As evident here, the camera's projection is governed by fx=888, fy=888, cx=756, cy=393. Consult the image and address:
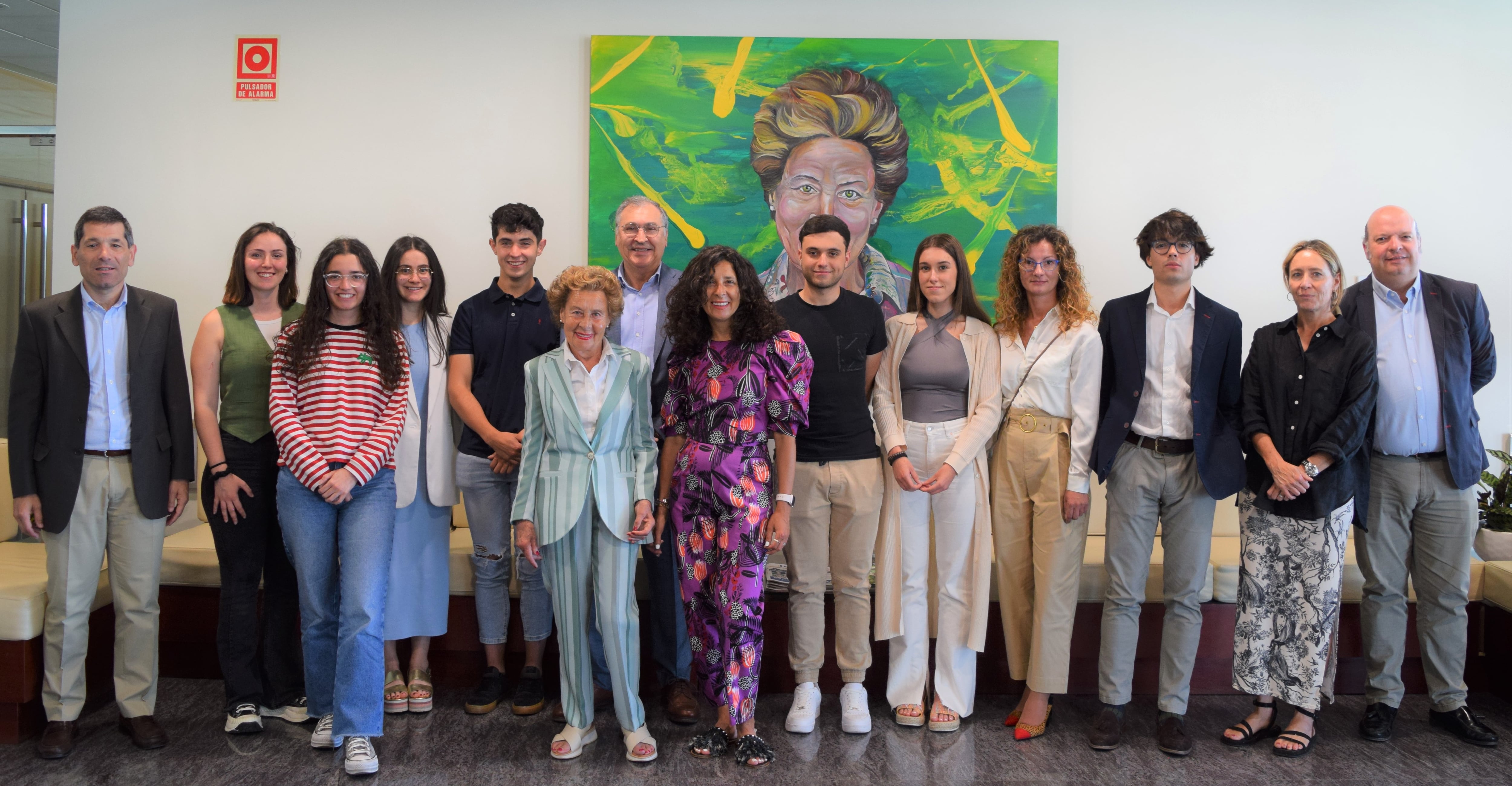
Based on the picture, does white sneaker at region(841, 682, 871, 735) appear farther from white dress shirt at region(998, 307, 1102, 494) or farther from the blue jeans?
the blue jeans

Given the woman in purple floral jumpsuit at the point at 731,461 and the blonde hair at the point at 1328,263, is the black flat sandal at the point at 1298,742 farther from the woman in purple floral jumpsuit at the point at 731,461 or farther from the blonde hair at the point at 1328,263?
the woman in purple floral jumpsuit at the point at 731,461

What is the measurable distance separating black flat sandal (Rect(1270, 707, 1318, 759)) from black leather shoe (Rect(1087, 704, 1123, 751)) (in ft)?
1.59

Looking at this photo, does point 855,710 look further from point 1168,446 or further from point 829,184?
point 829,184

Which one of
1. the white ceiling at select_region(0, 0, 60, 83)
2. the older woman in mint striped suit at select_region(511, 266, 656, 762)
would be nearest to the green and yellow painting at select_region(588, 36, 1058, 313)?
the older woman in mint striped suit at select_region(511, 266, 656, 762)

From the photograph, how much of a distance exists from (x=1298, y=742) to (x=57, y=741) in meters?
3.98

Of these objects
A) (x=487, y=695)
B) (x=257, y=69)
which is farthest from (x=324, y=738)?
(x=257, y=69)

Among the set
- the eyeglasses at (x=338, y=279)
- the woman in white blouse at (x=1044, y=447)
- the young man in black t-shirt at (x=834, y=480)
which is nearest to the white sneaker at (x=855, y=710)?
the young man in black t-shirt at (x=834, y=480)

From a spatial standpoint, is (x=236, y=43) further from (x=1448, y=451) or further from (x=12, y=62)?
(x=1448, y=451)

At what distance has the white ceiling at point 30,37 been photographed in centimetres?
468

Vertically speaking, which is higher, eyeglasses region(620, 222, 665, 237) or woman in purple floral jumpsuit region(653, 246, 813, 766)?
eyeglasses region(620, 222, 665, 237)

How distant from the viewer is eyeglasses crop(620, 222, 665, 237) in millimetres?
3215

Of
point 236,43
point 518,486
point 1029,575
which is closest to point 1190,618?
point 1029,575

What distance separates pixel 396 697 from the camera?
3154 millimetres

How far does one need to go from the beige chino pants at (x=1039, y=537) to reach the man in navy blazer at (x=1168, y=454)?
0.45 feet
